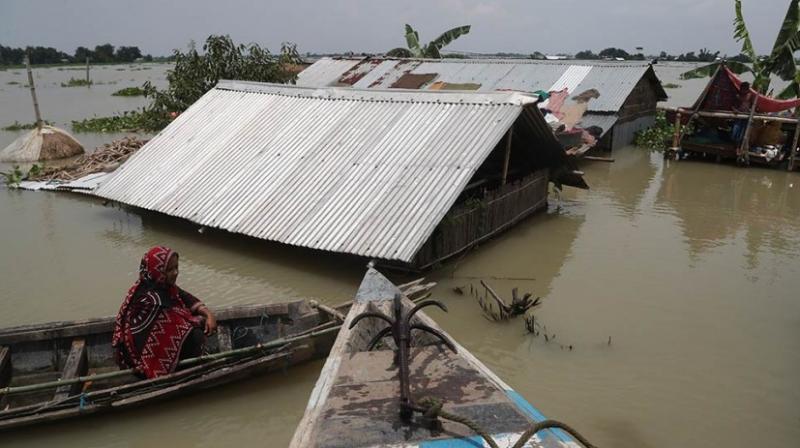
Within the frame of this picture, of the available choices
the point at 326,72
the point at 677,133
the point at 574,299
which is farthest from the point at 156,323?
the point at 326,72

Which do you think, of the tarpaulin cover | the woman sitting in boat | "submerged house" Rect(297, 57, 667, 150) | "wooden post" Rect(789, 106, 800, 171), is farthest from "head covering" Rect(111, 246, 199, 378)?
the tarpaulin cover

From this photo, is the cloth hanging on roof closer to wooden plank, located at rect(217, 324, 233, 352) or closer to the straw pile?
wooden plank, located at rect(217, 324, 233, 352)

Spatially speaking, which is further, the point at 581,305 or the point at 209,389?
the point at 581,305

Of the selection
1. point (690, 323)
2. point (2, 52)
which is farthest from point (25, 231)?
point (2, 52)

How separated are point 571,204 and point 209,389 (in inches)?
361

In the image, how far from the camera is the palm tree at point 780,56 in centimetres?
1652

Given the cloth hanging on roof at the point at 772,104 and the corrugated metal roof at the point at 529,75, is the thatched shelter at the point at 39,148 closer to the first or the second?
the corrugated metal roof at the point at 529,75

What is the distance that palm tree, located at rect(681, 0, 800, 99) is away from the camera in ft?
54.2

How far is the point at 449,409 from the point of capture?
3.27 metres

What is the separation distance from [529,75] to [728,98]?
245 inches

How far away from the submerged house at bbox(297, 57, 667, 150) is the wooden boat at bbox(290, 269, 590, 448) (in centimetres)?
1476

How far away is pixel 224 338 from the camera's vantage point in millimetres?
6133

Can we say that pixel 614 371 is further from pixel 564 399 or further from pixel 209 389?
pixel 209 389

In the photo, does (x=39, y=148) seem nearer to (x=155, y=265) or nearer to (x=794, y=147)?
(x=155, y=265)
